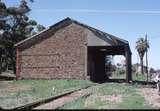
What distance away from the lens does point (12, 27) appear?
68500 mm

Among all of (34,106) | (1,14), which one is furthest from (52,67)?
(34,106)

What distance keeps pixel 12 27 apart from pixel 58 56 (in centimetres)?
2626

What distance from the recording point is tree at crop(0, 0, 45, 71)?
6544 cm

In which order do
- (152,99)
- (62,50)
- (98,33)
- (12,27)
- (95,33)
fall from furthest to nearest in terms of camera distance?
(12,27), (62,50), (95,33), (98,33), (152,99)

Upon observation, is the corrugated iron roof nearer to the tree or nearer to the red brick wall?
the red brick wall

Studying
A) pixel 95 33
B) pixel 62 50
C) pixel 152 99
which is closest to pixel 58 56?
pixel 62 50

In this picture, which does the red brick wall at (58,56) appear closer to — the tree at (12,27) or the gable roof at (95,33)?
the gable roof at (95,33)

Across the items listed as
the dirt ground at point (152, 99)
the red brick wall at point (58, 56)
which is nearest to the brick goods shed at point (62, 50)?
the red brick wall at point (58, 56)

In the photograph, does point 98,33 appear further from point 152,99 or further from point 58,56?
point 152,99

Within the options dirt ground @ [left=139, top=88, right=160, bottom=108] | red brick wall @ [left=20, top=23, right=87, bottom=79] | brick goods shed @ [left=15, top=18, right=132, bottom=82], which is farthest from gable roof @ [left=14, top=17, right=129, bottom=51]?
dirt ground @ [left=139, top=88, right=160, bottom=108]

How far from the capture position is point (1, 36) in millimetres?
65312

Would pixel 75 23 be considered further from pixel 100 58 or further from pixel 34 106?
pixel 34 106

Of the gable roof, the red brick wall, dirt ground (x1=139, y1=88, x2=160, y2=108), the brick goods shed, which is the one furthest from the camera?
the red brick wall

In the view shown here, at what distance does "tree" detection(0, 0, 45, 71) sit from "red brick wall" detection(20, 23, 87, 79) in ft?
64.3
